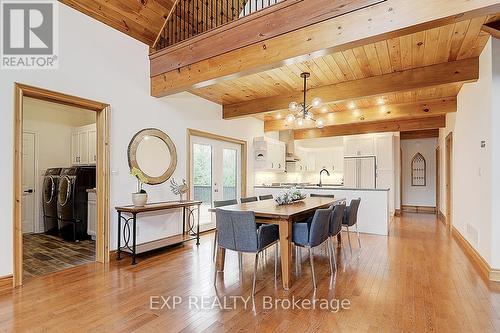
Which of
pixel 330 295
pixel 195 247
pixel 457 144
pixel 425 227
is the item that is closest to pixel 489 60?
pixel 457 144

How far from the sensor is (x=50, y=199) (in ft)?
17.4

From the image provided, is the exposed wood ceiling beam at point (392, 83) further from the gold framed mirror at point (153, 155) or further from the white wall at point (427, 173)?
the white wall at point (427, 173)

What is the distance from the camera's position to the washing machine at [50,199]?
5.26 meters

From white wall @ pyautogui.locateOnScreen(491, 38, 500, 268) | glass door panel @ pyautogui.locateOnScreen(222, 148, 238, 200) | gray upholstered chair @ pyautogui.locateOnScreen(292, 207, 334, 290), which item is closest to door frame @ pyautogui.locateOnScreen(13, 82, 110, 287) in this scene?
gray upholstered chair @ pyautogui.locateOnScreen(292, 207, 334, 290)

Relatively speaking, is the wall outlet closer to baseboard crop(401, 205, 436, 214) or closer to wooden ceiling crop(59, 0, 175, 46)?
baseboard crop(401, 205, 436, 214)

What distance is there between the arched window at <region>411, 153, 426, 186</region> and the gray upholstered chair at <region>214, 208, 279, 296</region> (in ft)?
25.7

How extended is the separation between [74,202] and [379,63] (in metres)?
5.33

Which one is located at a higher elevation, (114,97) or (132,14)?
(132,14)

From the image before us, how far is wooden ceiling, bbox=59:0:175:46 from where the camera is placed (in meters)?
3.49

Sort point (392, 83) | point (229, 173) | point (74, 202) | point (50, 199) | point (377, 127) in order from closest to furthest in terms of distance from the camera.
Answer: point (392, 83), point (74, 202), point (50, 199), point (229, 173), point (377, 127)

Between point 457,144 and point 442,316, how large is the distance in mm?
3921

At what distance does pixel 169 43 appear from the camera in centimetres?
437

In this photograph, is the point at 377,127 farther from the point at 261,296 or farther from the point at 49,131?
the point at 49,131

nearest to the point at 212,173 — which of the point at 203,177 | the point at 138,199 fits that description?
the point at 203,177
